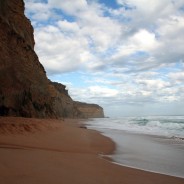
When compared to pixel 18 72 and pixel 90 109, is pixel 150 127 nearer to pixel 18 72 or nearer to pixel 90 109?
pixel 18 72

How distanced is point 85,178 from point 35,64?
67.4 ft

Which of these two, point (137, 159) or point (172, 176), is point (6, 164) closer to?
point (172, 176)

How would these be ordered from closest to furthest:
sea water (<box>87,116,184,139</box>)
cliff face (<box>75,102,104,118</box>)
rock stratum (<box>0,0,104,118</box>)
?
sea water (<box>87,116,184,139</box>) < rock stratum (<box>0,0,104,118</box>) < cliff face (<box>75,102,104,118</box>)

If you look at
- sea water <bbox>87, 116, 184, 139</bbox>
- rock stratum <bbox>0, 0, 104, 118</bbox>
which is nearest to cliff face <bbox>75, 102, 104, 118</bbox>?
sea water <bbox>87, 116, 184, 139</bbox>

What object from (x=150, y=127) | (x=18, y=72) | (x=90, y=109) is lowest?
(x=150, y=127)

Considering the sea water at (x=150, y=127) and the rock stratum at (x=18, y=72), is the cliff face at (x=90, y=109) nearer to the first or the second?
the sea water at (x=150, y=127)

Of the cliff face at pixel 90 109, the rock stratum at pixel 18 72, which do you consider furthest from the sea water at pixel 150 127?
the cliff face at pixel 90 109

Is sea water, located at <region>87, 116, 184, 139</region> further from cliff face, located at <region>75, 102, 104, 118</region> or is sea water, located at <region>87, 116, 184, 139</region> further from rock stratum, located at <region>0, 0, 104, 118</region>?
cliff face, located at <region>75, 102, 104, 118</region>

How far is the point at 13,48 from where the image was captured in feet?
66.5

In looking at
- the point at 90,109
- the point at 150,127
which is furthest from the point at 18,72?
the point at 90,109

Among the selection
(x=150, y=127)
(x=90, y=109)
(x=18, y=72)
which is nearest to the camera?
(x=18, y=72)

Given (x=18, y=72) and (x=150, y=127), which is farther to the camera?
(x=150, y=127)

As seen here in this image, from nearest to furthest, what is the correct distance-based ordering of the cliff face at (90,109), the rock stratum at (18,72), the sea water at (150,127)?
1. the sea water at (150,127)
2. the rock stratum at (18,72)
3. the cliff face at (90,109)

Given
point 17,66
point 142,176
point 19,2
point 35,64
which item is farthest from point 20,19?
point 142,176
